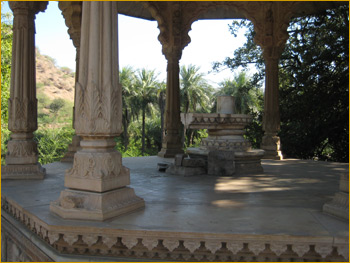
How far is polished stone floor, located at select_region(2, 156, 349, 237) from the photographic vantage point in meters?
3.72

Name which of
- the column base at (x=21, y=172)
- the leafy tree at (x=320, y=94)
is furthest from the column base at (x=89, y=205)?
the leafy tree at (x=320, y=94)

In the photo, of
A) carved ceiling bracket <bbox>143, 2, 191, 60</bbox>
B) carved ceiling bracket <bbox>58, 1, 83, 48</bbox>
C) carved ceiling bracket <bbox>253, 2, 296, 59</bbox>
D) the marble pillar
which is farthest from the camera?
carved ceiling bracket <bbox>143, 2, 191, 60</bbox>

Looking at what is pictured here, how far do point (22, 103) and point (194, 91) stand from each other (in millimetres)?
33059

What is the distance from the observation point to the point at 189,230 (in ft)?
11.8

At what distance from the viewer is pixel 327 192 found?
5.69 meters

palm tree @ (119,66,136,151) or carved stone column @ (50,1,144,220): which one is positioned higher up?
palm tree @ (119,66,136,151)

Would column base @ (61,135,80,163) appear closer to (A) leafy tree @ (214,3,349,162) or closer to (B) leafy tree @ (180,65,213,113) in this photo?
(A) leafy tree @ (214,3,349,162)

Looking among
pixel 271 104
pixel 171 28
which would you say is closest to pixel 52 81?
pixel 171 28

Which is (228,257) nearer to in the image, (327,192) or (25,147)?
(327,192)

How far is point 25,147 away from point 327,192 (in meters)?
5.53

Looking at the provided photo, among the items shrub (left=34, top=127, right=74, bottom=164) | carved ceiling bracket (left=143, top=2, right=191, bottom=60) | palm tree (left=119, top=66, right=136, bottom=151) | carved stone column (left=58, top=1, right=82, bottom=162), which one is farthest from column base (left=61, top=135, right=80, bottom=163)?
palm tree (left=119, top=66, right=136, bottom=151)

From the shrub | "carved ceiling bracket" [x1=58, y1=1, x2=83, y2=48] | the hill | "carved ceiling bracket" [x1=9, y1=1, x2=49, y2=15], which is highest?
the hill

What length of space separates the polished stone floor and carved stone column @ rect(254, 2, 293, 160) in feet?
10.3

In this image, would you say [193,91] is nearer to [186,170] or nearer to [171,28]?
[171,28]
